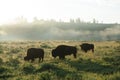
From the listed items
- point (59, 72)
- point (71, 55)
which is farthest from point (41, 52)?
point (59, 72)

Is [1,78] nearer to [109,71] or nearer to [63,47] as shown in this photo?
→ [109,71]

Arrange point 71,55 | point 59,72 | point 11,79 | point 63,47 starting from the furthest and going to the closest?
1. point 71,55
2. point 63,47
3. point 59,72
4. point 11,79

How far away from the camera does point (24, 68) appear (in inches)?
912

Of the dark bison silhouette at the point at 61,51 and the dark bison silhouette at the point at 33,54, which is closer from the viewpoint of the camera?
the dark bison silhouette at the point at 33,54

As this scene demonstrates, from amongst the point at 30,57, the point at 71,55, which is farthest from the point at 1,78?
the point at 71,55

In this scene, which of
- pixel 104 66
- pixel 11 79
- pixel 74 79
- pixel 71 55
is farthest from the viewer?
pixel 71 55

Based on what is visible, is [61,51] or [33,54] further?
[61,51]

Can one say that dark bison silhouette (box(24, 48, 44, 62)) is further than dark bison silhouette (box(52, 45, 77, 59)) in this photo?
No

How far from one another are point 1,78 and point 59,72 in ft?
12.2

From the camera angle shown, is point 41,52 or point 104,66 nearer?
point 104,66

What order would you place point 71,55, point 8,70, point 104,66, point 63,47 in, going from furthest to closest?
1. point 71,55
2. point 63,47
3. point 104,66
4. point 8,70

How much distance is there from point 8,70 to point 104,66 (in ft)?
23.3

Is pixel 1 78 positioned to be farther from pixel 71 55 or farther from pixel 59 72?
pixel 71 55

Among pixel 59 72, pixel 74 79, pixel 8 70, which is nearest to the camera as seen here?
pixel 74 79
